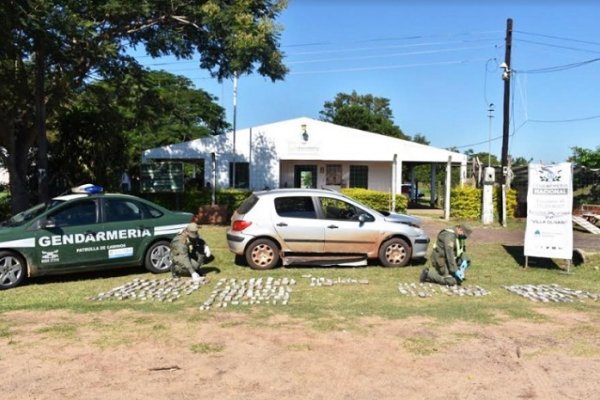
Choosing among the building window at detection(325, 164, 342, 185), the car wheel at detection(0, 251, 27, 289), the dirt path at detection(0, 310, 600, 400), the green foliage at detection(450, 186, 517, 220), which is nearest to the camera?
the dirt path at detection(0, 310, 600, 400)

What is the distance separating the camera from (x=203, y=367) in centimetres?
507

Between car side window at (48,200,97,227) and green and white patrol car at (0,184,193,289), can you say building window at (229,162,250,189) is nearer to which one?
green and white patrol car at (0,184,193,289)

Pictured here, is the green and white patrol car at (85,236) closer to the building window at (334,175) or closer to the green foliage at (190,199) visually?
the green foliage at (190,199)

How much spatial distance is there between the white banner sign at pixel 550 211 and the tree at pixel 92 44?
769 cm

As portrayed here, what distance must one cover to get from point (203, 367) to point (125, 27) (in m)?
12.8

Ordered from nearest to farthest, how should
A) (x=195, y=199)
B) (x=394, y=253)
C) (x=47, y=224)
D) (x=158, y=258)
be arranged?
(x=47, y=224), (x=158, y=258), (x=394, y=253), (x=195, y=199)

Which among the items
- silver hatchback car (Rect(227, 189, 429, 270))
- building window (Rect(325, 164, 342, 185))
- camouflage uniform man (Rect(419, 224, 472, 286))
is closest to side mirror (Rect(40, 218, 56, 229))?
silver hatchback car (Rect(227, 189, 429, 270))

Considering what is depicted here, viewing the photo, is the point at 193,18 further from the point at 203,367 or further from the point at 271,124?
the point at 203,367

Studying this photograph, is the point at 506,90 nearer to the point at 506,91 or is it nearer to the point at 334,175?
the point at 506,91

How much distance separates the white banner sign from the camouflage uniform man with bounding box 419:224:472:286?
8.70 feet

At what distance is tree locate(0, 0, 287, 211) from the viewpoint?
42.7ft

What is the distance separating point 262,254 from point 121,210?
8.88ft

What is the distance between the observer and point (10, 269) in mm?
8859

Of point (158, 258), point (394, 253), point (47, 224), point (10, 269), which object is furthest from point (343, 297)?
point (10, 269)
